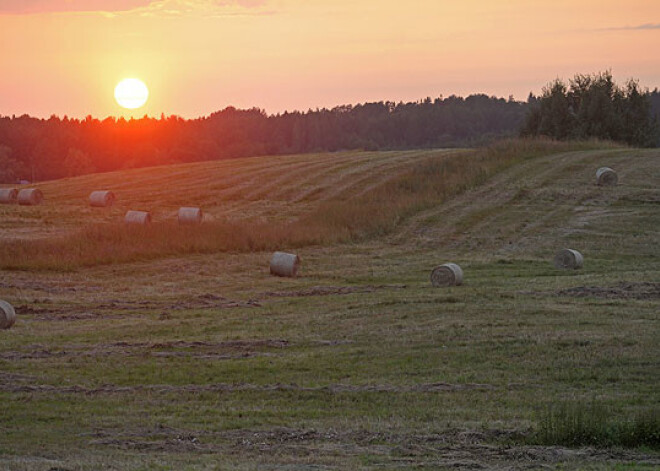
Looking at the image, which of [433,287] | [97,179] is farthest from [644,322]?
[97,179]

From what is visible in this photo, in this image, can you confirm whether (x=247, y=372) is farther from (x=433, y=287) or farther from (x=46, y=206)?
(x=46, y=206)

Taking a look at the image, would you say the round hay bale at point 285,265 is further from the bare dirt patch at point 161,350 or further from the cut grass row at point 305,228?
the bare dirt patch at point 161,350

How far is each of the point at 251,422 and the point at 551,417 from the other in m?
3.55

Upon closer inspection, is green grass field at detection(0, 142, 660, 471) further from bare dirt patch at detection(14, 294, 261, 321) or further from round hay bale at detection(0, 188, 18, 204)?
round hay bale at detection(0, 188, 18, 204)

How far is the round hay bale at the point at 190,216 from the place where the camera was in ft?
124

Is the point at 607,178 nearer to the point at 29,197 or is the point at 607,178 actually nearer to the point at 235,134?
the point at 29,197

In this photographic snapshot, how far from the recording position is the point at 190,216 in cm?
3806

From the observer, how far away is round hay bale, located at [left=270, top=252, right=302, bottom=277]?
25812 mm

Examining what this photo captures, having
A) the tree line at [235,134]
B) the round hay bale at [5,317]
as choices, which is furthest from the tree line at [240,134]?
the round hay bale at [5,317]

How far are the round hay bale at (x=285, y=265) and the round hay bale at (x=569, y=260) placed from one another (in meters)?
7.09

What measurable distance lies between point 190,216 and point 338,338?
21.7m

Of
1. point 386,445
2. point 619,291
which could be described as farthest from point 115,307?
point 386,445

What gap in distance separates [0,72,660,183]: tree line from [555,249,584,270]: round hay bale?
67.9m

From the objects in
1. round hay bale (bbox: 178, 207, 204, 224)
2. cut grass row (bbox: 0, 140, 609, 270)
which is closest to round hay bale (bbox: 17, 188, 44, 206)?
round hay bale (bbox: 178, 207, 204, 224)
